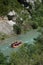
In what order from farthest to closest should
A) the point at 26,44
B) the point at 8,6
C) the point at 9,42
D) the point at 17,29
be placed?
1. the point at 8,6
2. the point at 17,29
3. the point at 9,42
4. the point at 26,44

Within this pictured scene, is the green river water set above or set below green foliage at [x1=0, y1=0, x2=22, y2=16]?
above

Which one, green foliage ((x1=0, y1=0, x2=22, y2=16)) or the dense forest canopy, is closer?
the dense forest canopy

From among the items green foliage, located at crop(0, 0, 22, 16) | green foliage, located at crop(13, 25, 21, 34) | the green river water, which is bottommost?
green foliage, located at crop(0, 0, 22, 16)

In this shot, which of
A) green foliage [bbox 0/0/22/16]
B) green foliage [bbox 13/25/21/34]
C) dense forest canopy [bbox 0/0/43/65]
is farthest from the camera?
green foliage [bbox 0/0/22/16]

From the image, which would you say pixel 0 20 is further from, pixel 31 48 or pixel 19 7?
pixel 31 48

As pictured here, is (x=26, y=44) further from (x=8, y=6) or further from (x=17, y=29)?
(x=8, y=6)

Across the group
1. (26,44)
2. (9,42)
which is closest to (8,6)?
(9,42)

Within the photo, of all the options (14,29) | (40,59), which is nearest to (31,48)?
(40,59)

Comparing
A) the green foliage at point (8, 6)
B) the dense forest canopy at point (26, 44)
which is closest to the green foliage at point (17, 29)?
the dense forest canopy at point (26, 44)

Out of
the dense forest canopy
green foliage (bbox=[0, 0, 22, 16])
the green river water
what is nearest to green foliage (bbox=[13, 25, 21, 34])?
the dense forest canopy

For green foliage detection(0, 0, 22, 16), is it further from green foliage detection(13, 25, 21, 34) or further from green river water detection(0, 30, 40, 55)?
green river water detection(0, 30, 40, 55)

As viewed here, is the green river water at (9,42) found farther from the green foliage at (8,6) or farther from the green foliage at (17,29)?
the green foliage at (8,6)
